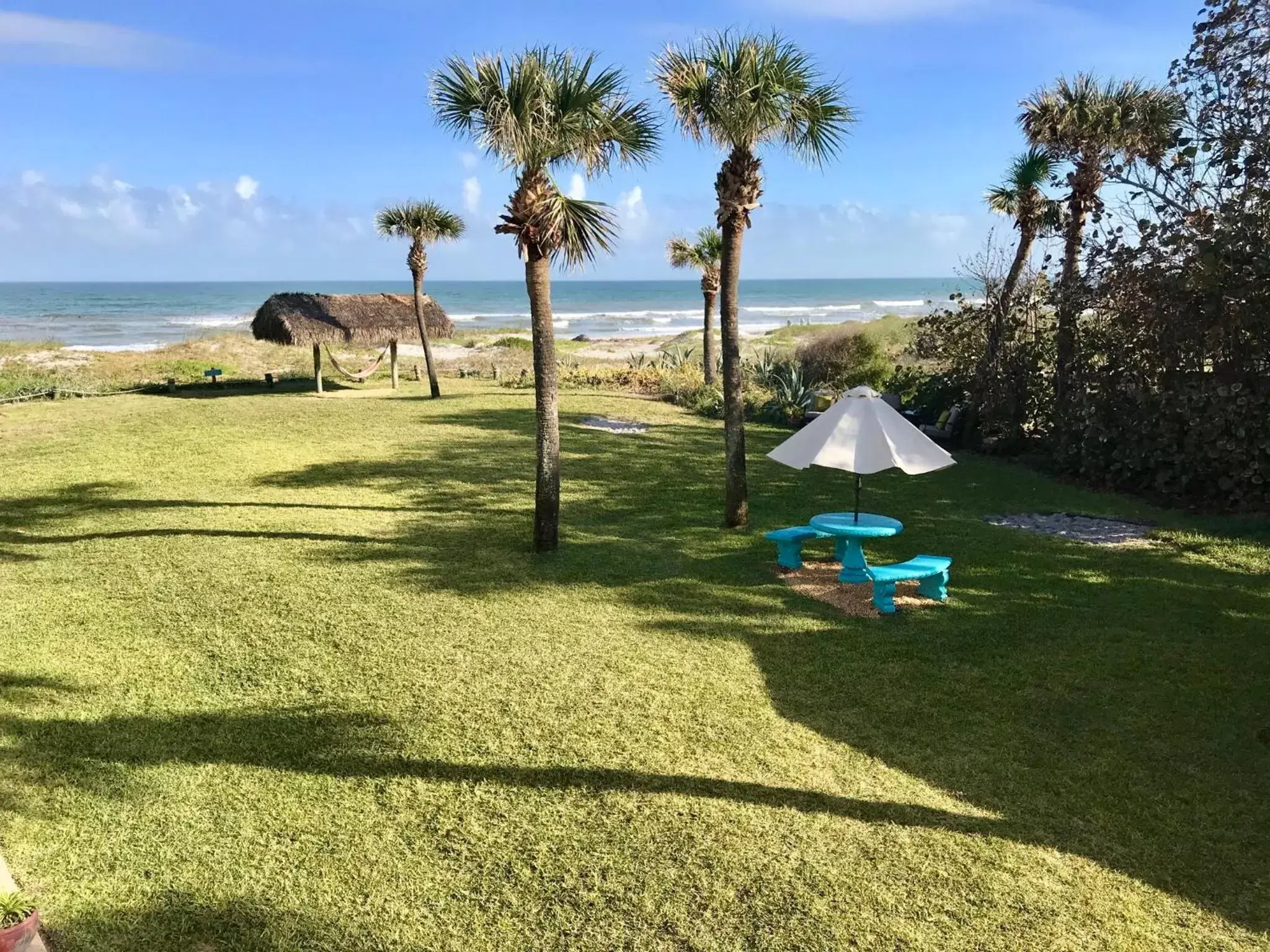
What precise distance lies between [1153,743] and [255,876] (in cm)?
451

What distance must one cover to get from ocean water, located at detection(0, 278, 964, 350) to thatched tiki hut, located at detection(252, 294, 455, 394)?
2379 cm

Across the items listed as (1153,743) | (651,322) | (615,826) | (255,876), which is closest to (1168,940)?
(1153,743)

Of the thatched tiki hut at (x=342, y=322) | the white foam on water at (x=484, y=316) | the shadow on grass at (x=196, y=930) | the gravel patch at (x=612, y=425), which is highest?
the white foam on water at (x=484, y=316)

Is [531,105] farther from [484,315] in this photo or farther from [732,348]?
[484,315]

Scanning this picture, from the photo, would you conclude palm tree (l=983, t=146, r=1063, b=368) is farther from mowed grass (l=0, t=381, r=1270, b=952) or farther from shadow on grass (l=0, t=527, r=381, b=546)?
shadow on grass (l=0, t=527, r=381, b=546)

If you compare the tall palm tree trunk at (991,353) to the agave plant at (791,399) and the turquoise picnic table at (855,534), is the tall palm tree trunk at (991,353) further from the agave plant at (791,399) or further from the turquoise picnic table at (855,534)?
the turquoise picnic table at (855,534)

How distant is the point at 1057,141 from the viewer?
521 inches

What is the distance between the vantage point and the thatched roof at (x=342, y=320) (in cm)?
2033

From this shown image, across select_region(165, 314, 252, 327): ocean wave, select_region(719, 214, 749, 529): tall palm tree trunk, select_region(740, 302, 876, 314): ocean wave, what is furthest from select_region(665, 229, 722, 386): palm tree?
select_region(740, 302, 876, 314): ocean wave

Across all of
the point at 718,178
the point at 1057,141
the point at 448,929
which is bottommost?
the point at 448,929

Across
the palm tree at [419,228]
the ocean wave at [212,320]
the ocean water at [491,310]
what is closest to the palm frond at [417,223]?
the palm tree at [419,228]

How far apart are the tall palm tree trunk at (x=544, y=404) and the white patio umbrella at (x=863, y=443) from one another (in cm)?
197

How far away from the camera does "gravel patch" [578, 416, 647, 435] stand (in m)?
15.5

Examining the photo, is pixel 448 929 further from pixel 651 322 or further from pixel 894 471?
pixel 651 322
